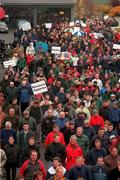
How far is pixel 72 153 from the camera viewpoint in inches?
575

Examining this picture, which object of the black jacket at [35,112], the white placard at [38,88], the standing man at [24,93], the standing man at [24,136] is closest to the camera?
the standing man at [24,136]

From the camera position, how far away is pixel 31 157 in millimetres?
13461

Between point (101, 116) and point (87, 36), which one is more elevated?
point (101, 116)

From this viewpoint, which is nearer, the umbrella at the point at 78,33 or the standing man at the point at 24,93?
the standing man at the point at 24,93

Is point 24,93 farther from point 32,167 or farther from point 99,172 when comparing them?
point 99,172

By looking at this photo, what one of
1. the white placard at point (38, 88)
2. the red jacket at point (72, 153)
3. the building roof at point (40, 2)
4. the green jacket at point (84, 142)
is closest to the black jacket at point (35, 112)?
the white placard at point (38, 88)

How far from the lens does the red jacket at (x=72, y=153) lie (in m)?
14.5

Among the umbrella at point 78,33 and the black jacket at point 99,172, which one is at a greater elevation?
the black jacket at point 99,172

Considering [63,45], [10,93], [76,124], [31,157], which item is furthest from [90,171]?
[63,45]

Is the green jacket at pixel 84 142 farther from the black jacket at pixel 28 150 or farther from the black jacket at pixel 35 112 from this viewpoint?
the black jacket at pixel 35 112

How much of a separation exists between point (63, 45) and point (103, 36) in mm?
7060

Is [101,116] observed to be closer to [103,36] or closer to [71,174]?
[71,174]

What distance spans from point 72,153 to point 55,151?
0.40m

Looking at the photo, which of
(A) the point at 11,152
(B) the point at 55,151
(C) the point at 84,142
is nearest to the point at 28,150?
(A) the point at 11,152
